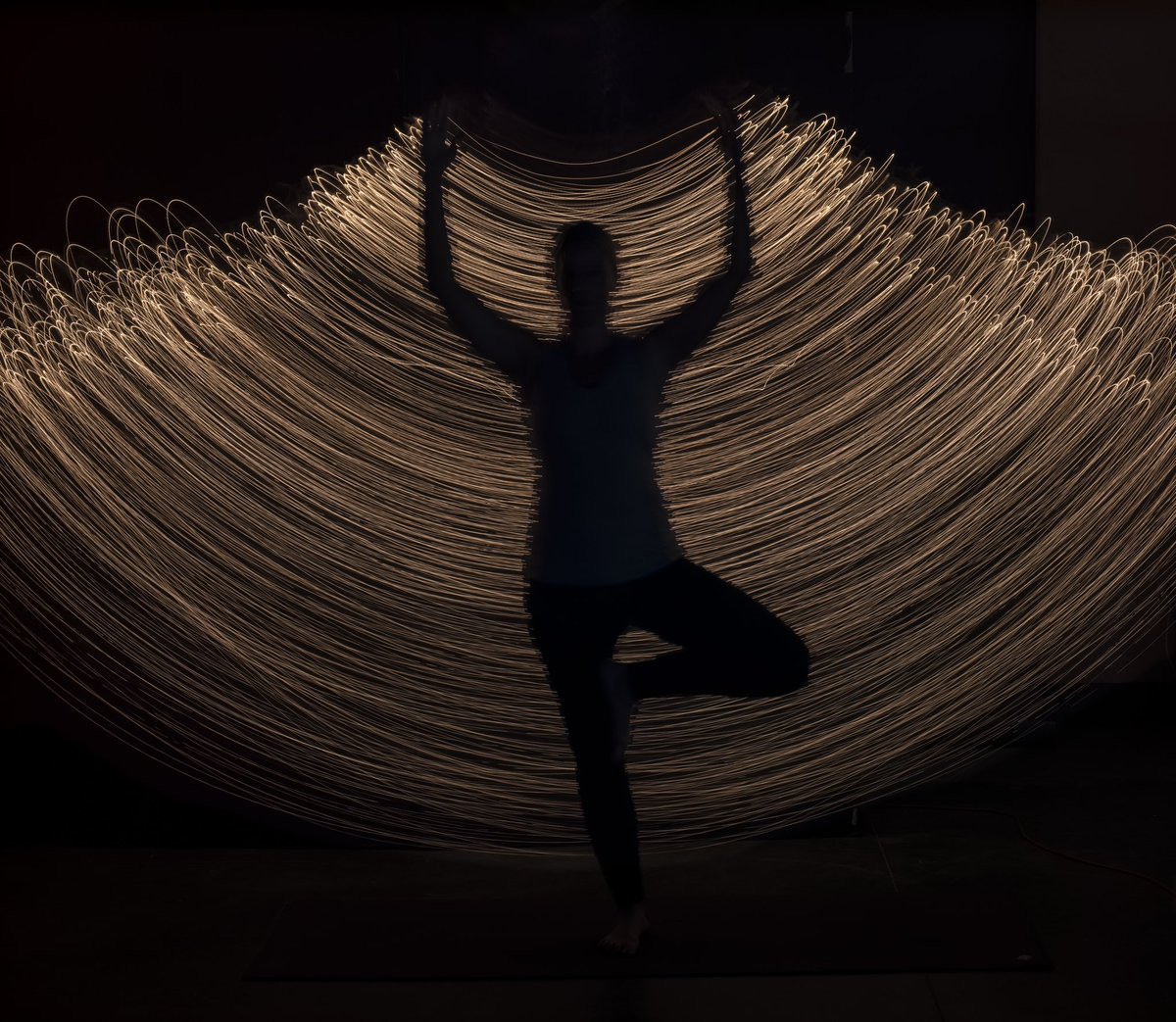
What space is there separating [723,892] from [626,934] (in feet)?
1.95

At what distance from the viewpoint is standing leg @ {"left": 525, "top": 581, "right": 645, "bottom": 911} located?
3.98 meters

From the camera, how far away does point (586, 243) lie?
13.0 ft

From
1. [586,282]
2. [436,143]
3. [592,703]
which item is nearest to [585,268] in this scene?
[586,282]

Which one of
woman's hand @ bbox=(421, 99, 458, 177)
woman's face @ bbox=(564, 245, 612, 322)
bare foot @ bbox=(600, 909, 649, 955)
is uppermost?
woman's hand @ bbox=(421, 99, 458, 177)

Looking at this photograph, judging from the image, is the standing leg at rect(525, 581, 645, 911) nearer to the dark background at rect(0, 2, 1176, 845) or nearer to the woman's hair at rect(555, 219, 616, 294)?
the woman's hair at rect(555, 219, 616, 294)

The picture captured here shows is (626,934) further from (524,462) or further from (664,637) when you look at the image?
(524,462)

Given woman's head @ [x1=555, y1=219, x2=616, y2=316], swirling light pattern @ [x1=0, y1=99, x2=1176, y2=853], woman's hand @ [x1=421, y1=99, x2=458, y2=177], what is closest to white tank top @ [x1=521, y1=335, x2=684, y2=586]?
woman's head @ [x1=555, y1=219, x2=616, y2=316]

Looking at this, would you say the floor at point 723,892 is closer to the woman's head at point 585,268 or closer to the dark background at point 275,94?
the dark background at point 275,94

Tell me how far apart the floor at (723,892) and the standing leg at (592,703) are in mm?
297

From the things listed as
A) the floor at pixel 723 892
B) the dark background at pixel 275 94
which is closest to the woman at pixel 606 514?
the floor at pixel 723 892

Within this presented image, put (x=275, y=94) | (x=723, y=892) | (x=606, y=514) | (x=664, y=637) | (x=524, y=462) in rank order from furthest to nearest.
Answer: (x=275, y=94) < (x=524, y=462) < (x=723, y=892) < (x=664, y=637) < (x=606, y=514)

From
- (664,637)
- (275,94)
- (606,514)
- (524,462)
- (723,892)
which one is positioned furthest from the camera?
(275,94)

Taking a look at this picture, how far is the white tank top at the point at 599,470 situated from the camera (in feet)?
13.0

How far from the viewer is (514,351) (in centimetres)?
404
